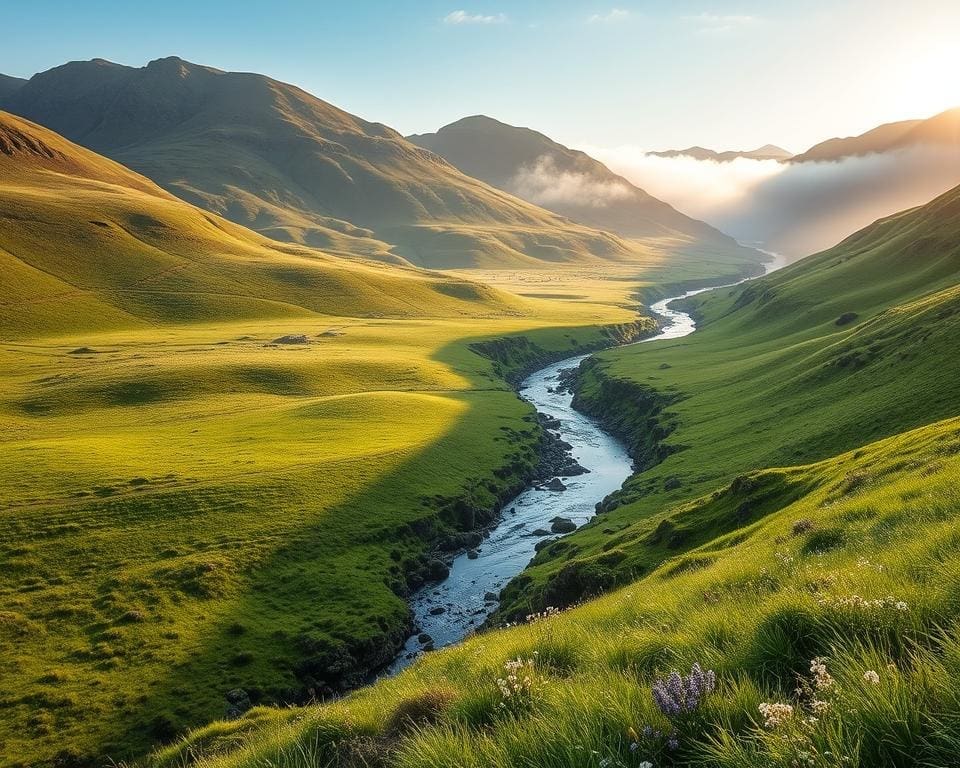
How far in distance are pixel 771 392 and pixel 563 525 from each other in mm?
35362

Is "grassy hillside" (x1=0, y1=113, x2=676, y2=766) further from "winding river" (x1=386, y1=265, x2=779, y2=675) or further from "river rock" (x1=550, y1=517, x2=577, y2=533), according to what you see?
"river rock" (x1=550, y1=517, x2=577, y2=533)

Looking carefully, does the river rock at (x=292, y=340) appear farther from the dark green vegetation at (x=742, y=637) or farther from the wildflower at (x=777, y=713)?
the wildflower at (x=777, y=713)

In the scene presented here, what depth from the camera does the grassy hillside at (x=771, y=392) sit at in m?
43.8

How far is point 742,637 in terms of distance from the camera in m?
6.66

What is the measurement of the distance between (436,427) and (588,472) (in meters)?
21.4

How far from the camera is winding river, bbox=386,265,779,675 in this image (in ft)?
143

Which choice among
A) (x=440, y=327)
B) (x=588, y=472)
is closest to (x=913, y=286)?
(x=588, y=472)

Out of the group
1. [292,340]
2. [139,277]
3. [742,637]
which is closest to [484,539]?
[742,637]

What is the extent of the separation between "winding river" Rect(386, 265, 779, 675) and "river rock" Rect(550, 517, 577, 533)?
73cm

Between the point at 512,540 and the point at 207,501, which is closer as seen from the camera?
the point at 207,501

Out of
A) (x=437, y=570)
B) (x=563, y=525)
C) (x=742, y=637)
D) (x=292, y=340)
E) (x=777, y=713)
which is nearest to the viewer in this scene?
(x=777, y=713)

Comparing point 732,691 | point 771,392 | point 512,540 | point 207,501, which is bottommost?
point 512,540

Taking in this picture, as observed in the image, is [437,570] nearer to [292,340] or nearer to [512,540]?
[512,540]

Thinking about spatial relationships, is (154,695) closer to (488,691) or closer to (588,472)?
(488,691)
